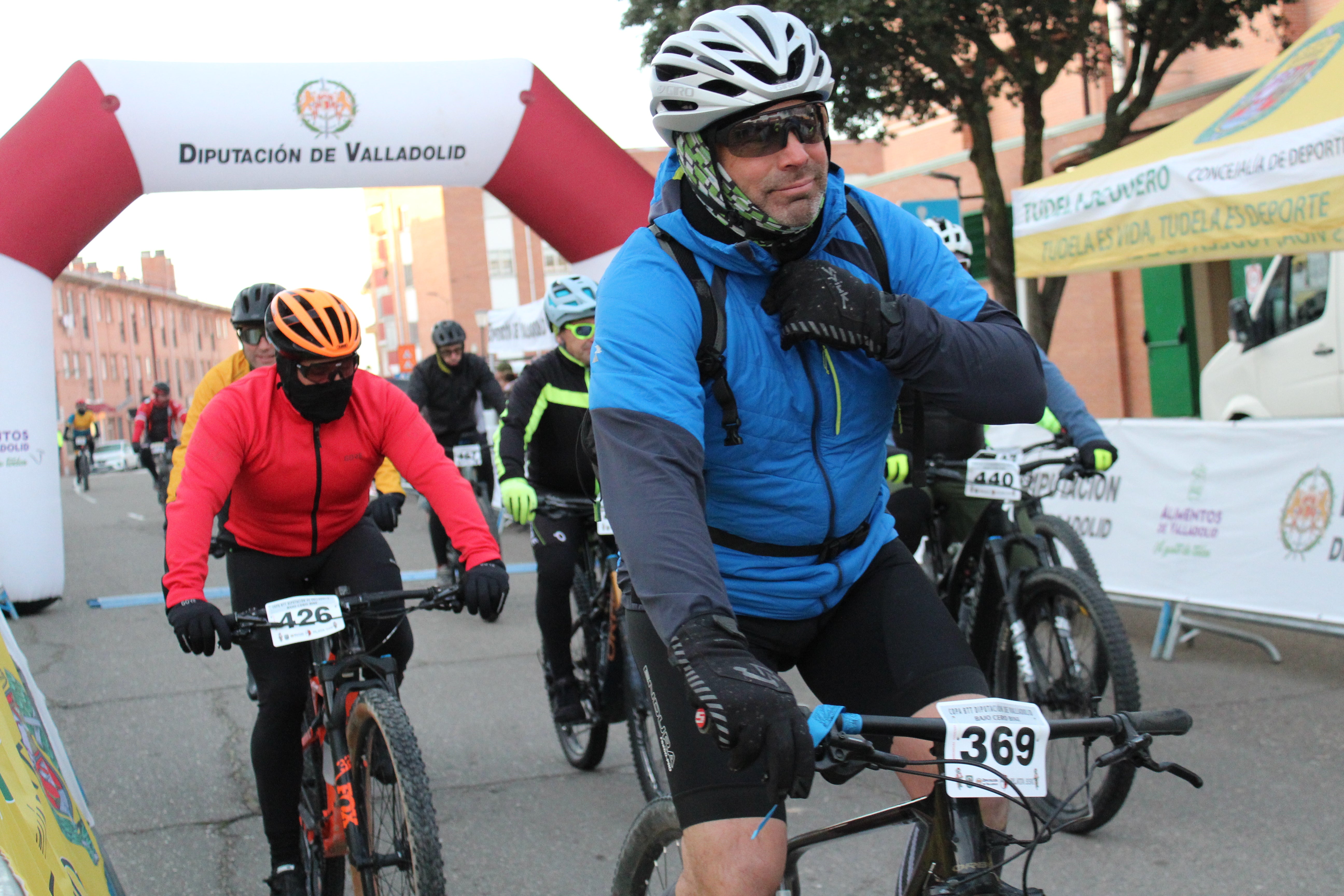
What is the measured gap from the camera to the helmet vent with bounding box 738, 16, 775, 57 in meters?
2.19

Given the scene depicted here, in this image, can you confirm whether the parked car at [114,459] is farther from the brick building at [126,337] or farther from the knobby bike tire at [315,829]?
the knobby bike tire at [315,829]

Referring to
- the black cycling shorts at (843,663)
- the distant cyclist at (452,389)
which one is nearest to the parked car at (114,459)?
the distant cyclist at (452,389)

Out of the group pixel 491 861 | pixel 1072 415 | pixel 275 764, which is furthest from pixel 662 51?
pixel 1072 415

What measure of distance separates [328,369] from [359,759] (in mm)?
1139

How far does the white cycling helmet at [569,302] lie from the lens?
545 centimetres

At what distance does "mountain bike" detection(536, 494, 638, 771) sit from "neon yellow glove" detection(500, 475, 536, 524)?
127 millimetres

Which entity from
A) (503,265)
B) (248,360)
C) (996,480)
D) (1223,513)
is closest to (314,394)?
(248,360)

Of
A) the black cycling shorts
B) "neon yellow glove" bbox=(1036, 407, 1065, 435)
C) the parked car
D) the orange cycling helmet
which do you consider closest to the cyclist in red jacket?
the orange cycling helmet

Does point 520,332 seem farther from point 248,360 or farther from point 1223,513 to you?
point 1223,513

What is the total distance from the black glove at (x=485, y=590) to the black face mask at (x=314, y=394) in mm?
706

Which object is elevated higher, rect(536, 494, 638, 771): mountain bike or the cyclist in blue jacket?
the cyclist in blue jacket

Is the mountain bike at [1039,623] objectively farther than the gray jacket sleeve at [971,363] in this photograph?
Yes

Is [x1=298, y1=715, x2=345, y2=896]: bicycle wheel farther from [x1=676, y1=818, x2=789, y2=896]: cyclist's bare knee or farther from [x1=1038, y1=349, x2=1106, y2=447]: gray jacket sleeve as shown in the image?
[x1=1038, y1=349, x2=1106, y2=447]: gray jacket sleeve

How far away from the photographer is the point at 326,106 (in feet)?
31.9
